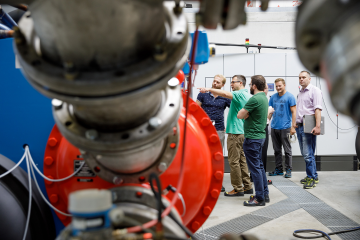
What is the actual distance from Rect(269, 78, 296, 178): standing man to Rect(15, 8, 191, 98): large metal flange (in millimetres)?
4224

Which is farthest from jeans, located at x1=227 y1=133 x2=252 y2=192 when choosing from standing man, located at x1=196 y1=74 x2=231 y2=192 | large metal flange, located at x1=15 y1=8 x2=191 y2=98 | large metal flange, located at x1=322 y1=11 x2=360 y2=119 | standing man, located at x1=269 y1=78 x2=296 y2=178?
large metal flange, located at x1=322 y1=11 x2=360 y2=119

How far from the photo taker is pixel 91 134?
0.64 metres

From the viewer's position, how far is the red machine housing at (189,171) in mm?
981

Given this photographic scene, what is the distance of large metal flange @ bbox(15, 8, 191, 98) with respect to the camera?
0.52 m

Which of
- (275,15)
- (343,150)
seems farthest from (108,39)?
(275,15)

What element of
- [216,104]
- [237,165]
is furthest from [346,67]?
[216,104]

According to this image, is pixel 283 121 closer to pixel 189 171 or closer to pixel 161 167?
pixel 189 171

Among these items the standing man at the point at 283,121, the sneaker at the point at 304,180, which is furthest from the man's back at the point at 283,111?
the sneaker at the point at 304,180

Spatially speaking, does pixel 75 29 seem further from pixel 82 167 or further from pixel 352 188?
pixel 352 188

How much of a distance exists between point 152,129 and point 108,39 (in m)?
0.22

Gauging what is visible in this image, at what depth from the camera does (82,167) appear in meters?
0.96

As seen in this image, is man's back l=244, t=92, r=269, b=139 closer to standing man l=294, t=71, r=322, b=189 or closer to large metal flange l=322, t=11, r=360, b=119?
standing man l=294, t=71, r=322, b=189

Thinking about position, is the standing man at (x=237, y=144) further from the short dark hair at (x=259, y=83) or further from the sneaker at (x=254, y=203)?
the sneaker at (x=254, y=203)

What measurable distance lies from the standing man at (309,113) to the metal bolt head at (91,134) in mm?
3642
